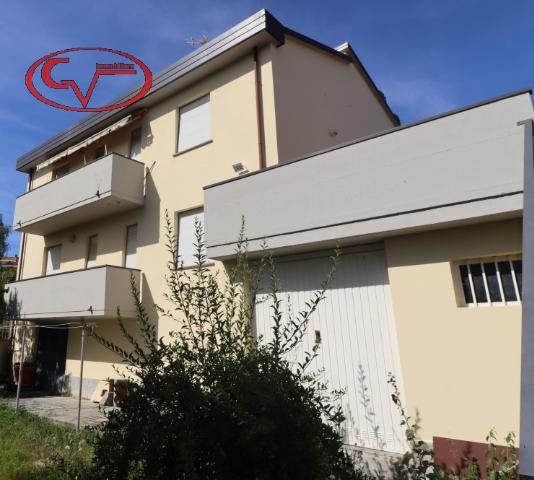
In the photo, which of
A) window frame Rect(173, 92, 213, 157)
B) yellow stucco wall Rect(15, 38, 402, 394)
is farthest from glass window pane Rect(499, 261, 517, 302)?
window frame Rect(173, 92, 213, 157)

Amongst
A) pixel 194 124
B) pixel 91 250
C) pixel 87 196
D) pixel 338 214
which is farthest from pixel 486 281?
pixel 91 250

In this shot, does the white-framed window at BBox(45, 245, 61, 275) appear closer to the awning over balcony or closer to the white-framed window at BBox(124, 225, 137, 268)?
the awning over balcony

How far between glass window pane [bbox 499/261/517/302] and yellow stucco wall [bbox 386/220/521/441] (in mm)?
175

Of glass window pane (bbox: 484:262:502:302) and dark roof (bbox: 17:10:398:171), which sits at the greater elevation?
dark roof (bbox: 17:10:398:171)

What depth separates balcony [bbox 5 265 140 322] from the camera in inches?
408

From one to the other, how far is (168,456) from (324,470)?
981 millimetres

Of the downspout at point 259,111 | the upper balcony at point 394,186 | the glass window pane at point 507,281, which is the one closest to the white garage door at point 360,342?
the upper balcony at point 394,186

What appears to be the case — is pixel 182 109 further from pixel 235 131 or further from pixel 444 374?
pixel 444 374

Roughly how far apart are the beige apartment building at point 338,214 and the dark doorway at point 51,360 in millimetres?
947

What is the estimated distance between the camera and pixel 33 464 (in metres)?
5.85

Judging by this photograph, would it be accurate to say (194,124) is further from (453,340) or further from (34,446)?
(453,340)

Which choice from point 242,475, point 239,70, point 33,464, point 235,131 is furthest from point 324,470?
point 239,70

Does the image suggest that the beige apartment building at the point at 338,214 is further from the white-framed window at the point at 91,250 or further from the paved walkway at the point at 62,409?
the paved walkway at the point at 62,409

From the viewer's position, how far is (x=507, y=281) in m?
5.14
